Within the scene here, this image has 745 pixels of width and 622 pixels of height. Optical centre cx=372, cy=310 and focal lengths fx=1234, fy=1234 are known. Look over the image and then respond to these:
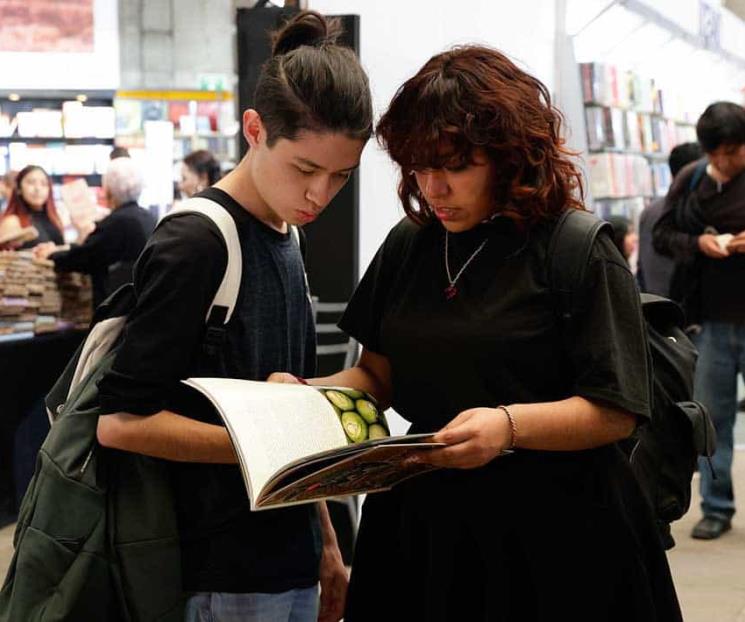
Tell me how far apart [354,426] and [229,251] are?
29cm

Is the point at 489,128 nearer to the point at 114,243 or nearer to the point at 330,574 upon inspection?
the point at 330,574

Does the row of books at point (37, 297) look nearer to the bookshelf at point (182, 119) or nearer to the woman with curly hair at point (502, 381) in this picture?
the woman with curly hair at point (502, 381)

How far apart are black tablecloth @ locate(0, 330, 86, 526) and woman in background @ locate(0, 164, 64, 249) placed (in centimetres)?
112

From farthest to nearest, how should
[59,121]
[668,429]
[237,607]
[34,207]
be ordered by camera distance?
[59,121]
[34,207]
[668,429]
[237,607]

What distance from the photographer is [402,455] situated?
1.47 m

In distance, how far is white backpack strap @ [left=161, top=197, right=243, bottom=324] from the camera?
158cm

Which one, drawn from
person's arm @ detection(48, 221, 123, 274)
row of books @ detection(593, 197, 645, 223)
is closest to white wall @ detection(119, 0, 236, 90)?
row of books @ detection(593, 197, 645, 223)

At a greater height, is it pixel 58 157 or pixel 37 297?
pixel 58 157

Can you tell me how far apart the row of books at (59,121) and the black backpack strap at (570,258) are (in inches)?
364

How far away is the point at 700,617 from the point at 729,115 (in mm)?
1944

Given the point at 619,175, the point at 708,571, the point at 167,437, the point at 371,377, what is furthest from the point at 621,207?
the point at 167,437

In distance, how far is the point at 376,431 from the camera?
1.69m

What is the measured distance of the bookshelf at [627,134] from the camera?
772 centimetres

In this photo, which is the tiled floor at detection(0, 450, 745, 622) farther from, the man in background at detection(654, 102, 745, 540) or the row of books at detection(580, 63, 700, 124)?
the row of books at detection(580, 63, 700, 124)
